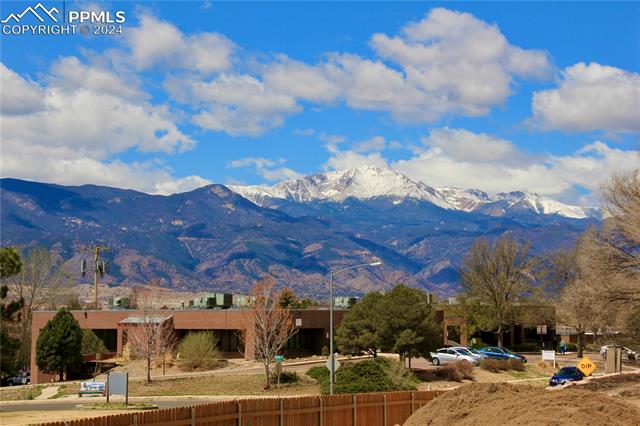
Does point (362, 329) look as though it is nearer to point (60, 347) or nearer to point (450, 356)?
point (450, 356)

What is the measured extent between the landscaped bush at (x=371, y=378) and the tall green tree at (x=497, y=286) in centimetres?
3532

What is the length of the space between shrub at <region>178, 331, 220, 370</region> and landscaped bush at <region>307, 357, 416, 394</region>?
54.2ft

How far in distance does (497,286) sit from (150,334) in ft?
128

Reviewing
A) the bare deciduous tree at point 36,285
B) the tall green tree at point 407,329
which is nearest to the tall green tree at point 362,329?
the tall green tree at point 407,329

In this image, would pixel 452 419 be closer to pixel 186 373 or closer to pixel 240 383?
pixel 240 383

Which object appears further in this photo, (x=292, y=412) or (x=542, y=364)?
(x=542, y=364)

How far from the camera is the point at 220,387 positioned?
181 feet

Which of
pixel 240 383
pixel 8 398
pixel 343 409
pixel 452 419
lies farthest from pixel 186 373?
pixel 452 419

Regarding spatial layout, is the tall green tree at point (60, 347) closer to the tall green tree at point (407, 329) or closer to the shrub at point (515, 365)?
the tall green tree at point (407, 329)

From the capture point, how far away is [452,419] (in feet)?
91.8

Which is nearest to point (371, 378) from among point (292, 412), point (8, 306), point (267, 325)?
point (267, 325)

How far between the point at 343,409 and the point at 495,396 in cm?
595

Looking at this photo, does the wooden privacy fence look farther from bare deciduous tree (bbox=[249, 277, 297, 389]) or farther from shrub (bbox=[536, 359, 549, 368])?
shrub (bbox=[536, 359, 549, 368])

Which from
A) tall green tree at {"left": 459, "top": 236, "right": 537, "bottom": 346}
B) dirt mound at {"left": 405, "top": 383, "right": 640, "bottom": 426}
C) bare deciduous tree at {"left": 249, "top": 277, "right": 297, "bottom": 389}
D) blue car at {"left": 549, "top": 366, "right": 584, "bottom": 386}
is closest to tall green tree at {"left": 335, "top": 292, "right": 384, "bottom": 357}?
bare deciduous tree at {"left": 249, "top": 277, "right": 297, "bottom": 389}
